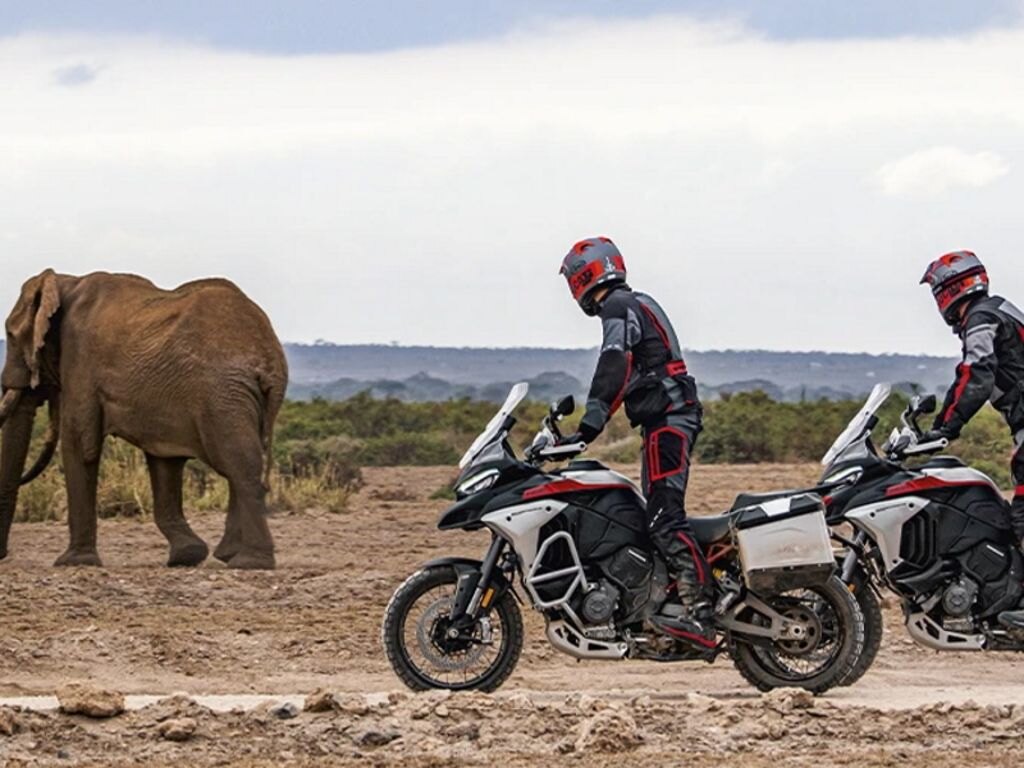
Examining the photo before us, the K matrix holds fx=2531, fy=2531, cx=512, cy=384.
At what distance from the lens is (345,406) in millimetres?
51688

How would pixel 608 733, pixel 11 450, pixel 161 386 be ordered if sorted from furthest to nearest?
pixel 11 450 → pixel 161 386 → pixel 608 733

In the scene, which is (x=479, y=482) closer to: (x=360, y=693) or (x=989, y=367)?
(x=360, y=693)

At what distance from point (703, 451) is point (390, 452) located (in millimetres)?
5046

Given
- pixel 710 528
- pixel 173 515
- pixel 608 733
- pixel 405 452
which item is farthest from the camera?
pixel 405 452

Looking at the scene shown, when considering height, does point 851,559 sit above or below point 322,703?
above

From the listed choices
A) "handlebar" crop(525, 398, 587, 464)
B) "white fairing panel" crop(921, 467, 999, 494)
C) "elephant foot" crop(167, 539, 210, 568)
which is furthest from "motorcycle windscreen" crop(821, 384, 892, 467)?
"elephant foot" crop(167, 539, 210, 568)

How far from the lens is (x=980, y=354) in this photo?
13.0 m

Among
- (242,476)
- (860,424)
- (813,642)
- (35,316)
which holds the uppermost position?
(35,316)

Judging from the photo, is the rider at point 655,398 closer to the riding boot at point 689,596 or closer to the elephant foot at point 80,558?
the riding boot at point 689,596

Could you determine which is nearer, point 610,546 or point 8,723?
point 8,723

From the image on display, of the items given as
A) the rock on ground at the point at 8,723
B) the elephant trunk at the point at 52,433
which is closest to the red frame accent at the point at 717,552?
the rock on ground at the point at 8,723

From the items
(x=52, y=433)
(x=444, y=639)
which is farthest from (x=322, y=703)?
(x=52, y=433)

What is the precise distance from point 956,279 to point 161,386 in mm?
8904

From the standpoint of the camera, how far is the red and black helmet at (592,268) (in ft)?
40.7
